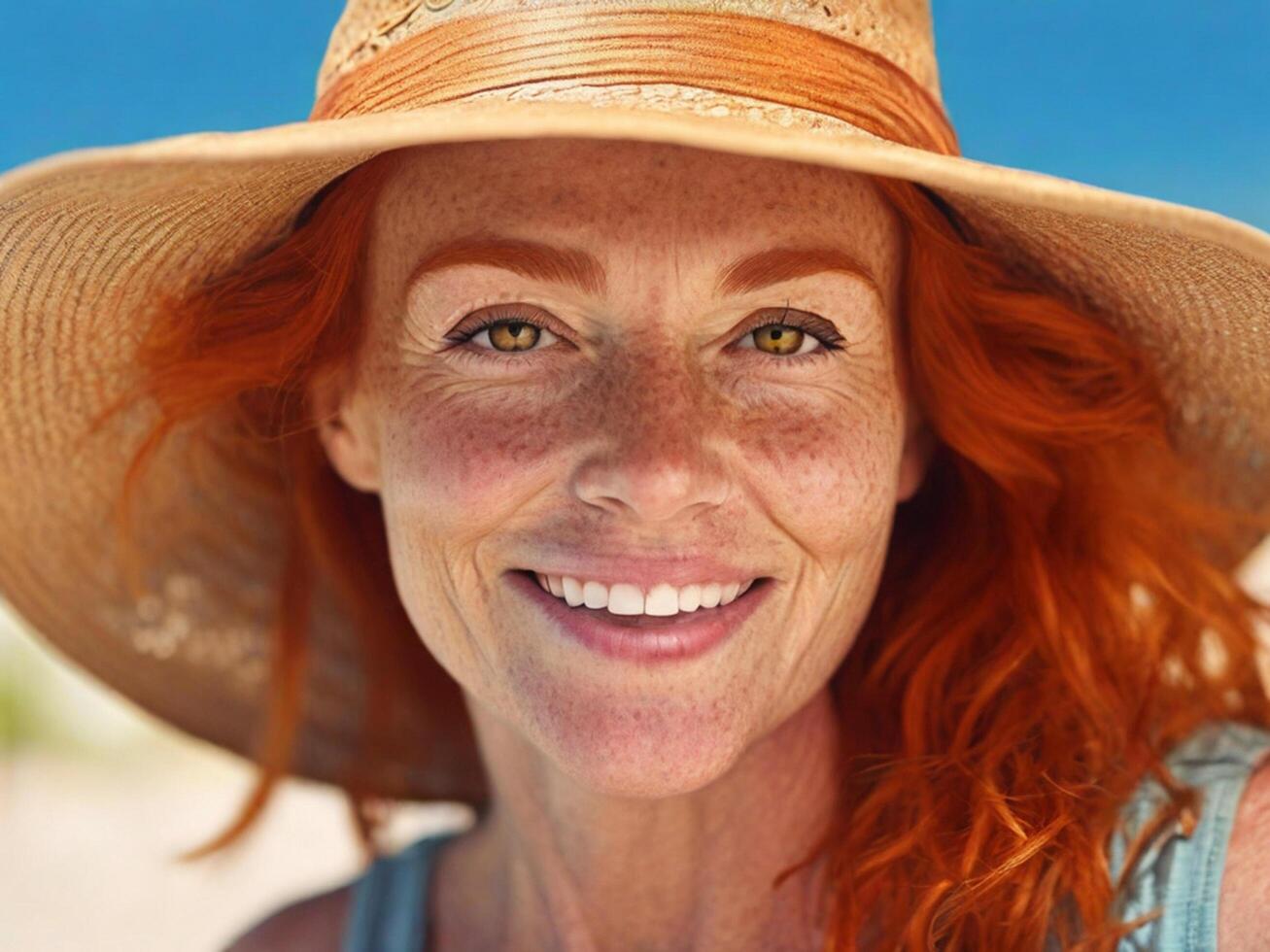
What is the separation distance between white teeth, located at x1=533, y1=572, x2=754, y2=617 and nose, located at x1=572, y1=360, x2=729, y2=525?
88 mm

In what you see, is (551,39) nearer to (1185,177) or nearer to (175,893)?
(1185,177)

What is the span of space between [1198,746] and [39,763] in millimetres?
4729

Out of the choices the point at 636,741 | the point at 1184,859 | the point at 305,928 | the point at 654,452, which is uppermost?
the point at 654,452

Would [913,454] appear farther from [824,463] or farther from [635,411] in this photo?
[635,411]

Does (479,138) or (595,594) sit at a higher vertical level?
(479,138)

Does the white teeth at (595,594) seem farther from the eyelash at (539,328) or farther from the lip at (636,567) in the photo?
the eyelash at (539,328)

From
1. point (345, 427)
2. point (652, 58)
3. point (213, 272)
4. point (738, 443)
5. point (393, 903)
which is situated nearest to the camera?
point (652, 58)

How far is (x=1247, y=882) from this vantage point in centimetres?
155

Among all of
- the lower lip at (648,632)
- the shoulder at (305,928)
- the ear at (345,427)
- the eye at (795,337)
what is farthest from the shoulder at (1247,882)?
the shoulder at (305,928)

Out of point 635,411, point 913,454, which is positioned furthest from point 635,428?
point 913,454

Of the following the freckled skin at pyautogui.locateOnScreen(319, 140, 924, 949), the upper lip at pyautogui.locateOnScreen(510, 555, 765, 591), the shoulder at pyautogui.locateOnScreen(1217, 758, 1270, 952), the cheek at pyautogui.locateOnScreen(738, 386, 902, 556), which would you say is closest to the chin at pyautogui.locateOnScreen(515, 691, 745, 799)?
the freckled skin at pyautogui.locateOnScreen(319, 140, 924, 949)

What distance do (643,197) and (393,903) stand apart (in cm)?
120

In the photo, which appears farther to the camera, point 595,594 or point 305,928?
point 305,928

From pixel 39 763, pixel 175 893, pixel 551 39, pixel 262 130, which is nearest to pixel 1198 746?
pixel 551 39
